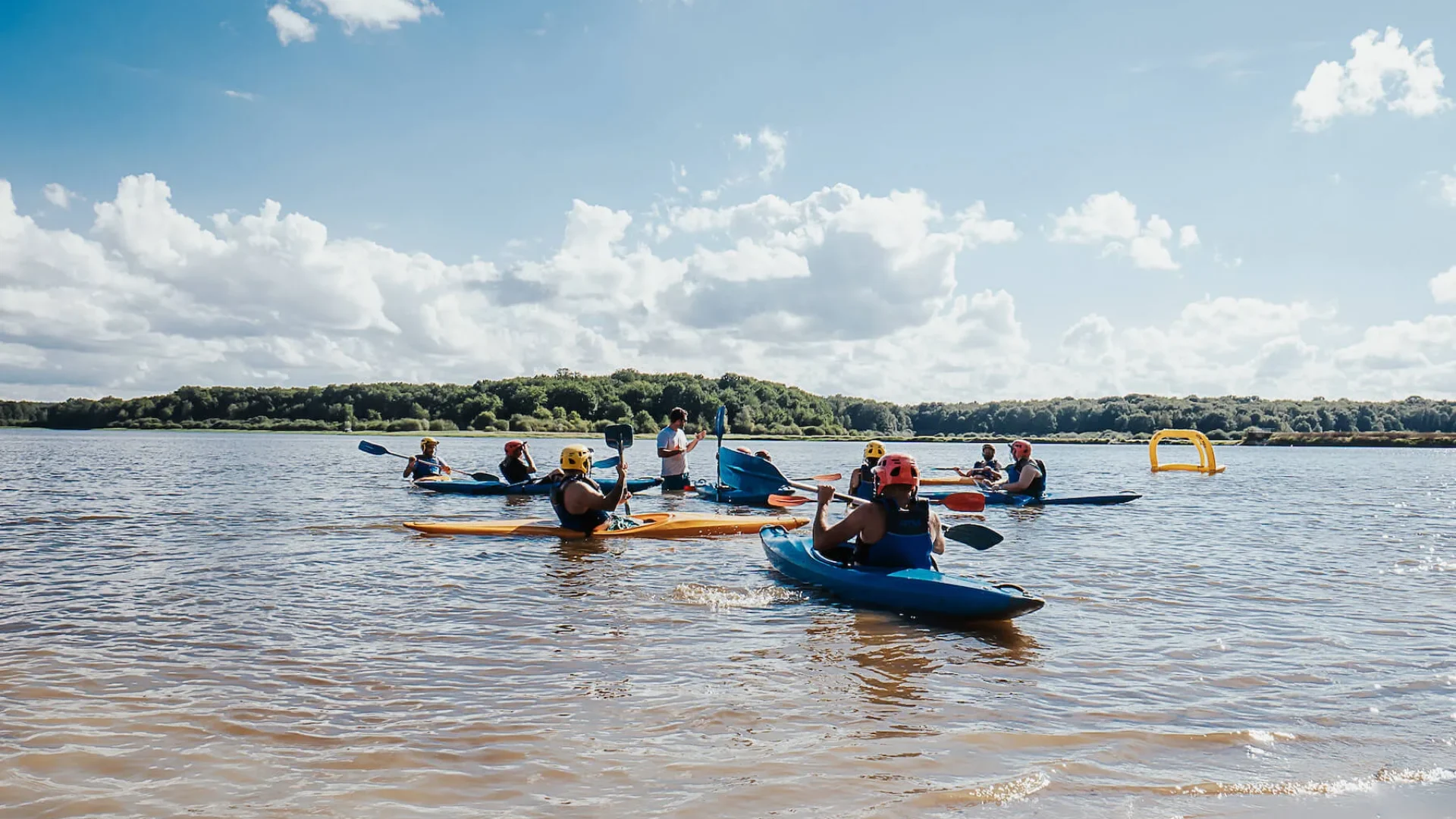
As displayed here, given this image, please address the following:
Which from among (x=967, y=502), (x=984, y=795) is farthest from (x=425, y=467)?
(x=984, y=795)

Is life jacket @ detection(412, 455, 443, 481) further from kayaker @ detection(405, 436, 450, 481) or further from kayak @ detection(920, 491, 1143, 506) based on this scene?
kayak @ detection(920, 491, 1143, 506)

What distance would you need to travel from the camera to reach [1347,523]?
1648cm

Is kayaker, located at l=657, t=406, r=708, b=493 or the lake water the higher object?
kayaker, located at l=657, t=406, r=708, b=493

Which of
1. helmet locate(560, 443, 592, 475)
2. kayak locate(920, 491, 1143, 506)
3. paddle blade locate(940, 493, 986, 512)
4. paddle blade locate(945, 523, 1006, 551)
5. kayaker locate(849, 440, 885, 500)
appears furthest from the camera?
kayak locate(920, 491, 1143, 506)

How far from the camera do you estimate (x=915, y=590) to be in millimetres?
7605

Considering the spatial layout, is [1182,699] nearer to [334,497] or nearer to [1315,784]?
[1315,784]

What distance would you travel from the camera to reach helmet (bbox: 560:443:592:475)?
1173 centimetres

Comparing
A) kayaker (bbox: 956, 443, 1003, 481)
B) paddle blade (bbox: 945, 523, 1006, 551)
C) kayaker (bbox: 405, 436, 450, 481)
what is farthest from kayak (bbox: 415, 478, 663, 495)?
paddle blade (bbox: 945, 523, 1006, 551)

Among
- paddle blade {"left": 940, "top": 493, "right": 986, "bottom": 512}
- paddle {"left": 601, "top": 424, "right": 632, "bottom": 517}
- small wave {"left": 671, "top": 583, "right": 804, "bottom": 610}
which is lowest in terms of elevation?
small wave {"left": 671, "top": 583, "right": 804, "bottom": 610}

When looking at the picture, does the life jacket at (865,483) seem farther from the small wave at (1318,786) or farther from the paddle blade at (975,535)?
the small wave at (1318,786)

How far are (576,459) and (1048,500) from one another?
10.1 metres

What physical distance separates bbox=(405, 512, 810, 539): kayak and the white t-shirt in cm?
540

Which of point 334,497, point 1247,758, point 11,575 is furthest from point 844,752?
point 334,497

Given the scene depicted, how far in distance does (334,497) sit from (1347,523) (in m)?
19.9
